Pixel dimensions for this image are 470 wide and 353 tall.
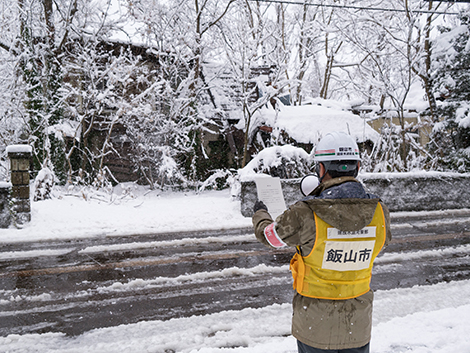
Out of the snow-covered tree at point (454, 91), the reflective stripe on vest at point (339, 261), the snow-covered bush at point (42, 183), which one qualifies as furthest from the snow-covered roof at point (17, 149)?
the snow-covered tree at point (454, 91)

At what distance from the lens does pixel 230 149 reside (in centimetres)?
1630

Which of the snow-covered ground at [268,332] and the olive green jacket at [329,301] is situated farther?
the snow-covered ground at [268,332]

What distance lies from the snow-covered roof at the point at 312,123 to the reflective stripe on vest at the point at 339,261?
36.7 feet

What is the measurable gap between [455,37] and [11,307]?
14.7 meters

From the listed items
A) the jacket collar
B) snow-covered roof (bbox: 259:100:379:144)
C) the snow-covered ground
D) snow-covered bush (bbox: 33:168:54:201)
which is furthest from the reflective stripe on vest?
snow-covered roof (bbox: 259:100:379:144)

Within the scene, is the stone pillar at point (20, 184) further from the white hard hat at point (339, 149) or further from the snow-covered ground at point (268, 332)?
the white hard hat at point (339, 149)

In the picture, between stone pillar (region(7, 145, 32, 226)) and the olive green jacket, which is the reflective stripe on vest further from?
stone pillar (region(7, 145, 32, 226))

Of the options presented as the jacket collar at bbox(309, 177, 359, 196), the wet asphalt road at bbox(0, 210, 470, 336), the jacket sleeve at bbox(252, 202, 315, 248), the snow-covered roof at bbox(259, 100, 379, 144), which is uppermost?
the snow-covered roof at bbox(259, 100, 379, 144)

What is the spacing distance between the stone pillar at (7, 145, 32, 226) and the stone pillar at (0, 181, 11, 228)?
0.10 meters

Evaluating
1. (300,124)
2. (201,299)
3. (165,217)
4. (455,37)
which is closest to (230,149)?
(300,124)

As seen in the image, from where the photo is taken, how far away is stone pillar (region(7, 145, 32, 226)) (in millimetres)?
7281

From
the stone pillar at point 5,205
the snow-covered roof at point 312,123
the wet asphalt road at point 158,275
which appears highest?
the snow-covered roof at point 312,123

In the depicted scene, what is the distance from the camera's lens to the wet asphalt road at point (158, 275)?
150 inches

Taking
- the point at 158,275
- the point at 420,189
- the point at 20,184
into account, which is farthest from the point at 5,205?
the point at 420,189
